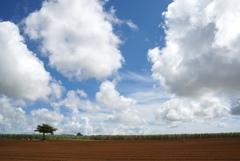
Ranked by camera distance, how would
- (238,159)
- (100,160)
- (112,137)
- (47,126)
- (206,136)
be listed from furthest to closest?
(112,137)
(206,136)
(47,126)
(100,160)
(238,159)

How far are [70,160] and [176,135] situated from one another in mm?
80587

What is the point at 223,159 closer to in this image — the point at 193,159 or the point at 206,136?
the point at 193,159

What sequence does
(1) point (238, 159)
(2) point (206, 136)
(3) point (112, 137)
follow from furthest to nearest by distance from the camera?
(3) point (112, 137) < (2) point (206, 136) < (1) point (238, 159)

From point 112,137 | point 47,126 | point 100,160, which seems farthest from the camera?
Result: point 112,137

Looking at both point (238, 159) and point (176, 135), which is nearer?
point (238, 159)

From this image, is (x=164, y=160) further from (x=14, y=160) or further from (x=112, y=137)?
(x=112, y=137)

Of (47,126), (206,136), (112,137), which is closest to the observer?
(47,126)

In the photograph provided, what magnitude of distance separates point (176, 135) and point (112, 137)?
21015mm

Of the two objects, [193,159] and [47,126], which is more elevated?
[47,126]

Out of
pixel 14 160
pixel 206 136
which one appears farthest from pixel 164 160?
pixel 206 136

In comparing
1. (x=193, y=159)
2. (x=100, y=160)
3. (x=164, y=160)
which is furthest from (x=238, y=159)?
(x=100, y=160)

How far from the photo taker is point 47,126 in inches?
3132

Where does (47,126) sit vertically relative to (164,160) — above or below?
above

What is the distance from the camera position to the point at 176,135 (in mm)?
97375
